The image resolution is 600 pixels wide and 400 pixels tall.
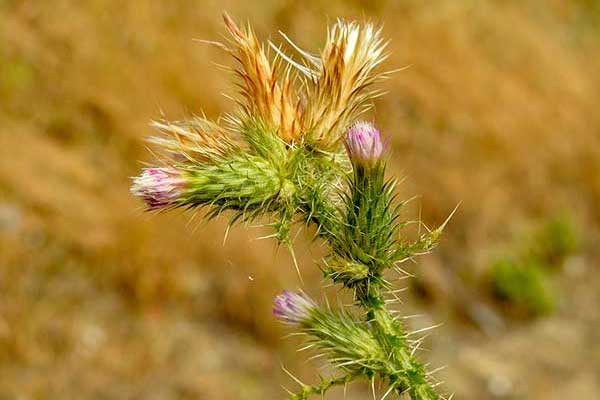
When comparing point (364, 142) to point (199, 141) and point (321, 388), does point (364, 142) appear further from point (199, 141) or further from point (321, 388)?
point (321, 388)

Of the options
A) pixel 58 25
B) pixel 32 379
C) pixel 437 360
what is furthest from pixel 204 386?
pixel 58 25

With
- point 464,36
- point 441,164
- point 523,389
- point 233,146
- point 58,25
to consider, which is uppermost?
point 464,36

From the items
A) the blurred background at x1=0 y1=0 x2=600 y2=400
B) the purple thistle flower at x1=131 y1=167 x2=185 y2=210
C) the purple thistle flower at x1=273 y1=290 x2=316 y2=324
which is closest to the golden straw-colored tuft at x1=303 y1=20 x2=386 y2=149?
the purple thistle flower at x1=131 y1=167 x2=185 y2=210

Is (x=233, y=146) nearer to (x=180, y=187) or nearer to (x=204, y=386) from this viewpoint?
(x=180, y=187)

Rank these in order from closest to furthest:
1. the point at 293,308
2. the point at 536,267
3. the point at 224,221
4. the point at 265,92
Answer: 1. the point at 265,92
2. the point at 293,308
3. the point at 224,221
4. the point at 536,267

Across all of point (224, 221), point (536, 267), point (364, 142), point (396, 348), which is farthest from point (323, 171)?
point (536, 267)

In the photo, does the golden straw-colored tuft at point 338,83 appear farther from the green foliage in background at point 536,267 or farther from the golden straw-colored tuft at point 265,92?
the green foliage in background at point 536,267
